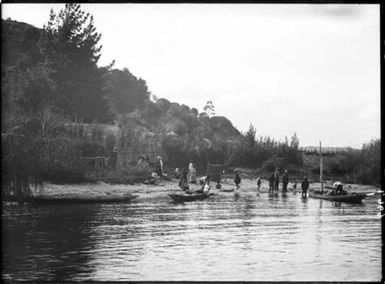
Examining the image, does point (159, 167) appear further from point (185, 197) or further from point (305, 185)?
point (305, 185)

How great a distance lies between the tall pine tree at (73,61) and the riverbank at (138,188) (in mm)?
7555

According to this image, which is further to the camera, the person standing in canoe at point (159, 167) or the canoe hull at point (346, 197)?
the person standing in canoe at point (159, 167)

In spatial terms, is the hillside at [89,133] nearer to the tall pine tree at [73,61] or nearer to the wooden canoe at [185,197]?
the tall pine tree at [73,61]

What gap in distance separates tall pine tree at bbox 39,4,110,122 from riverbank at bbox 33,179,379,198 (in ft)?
24.8

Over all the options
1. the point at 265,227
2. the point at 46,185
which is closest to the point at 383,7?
the point at 265,227

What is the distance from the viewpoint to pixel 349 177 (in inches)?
1794

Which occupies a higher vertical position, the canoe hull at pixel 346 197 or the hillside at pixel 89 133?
the hillside at pixel 89 133

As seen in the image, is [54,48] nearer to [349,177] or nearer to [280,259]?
[349,177]

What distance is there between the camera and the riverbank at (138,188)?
3356 cm

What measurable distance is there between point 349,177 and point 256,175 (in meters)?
7.19

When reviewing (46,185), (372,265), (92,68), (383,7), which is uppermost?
(92,68)

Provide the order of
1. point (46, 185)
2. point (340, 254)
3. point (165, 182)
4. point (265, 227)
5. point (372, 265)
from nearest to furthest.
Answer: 1. point (372, 265)
2. point (340, 254)
3. point (265, 227)
4. point (46, 185)
5. point (165, 182)

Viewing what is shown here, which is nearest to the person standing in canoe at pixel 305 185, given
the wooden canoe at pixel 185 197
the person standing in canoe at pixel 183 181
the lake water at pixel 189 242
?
the lake water at pixel 189 242

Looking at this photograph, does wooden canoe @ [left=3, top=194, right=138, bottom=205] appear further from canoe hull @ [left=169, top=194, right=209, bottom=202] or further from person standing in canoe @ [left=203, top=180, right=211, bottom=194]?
person standing in canoe @ [left=203, top=180, right=211, bottom=194]
